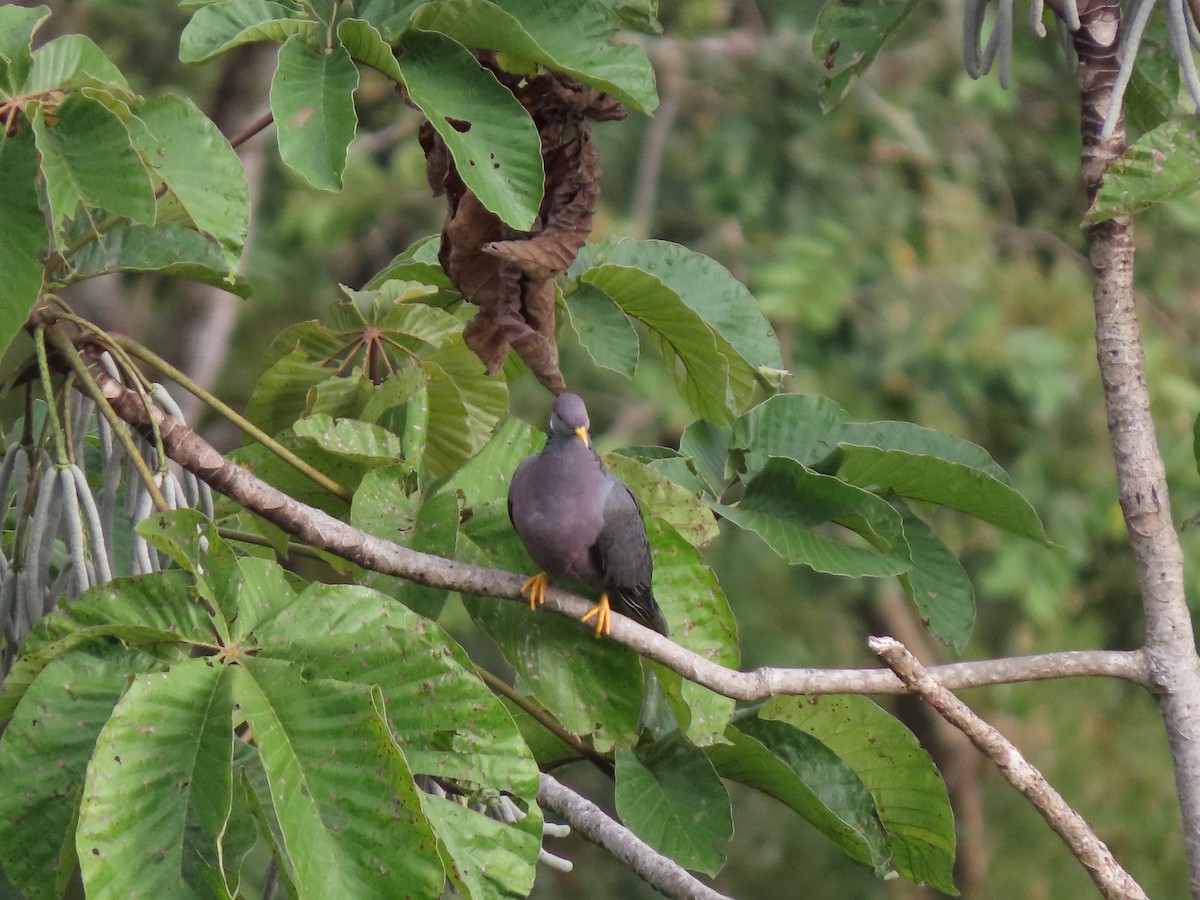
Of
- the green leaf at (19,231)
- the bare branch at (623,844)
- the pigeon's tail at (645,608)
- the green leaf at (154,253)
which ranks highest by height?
the green leaf at (19,231)

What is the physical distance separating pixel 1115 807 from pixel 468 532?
579 centimetres

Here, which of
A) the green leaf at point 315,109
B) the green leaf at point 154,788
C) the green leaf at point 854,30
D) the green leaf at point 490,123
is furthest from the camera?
the green leaf at point 854,30

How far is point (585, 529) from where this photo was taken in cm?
209

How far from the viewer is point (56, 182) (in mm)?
1511

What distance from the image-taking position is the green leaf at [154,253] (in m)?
1.90

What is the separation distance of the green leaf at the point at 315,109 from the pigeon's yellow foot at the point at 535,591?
1.97ft

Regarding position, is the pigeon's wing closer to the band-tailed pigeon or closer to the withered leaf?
the band-tailed pigeon

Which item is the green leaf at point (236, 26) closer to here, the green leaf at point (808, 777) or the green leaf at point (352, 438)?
the green leaf at point (352, 438)

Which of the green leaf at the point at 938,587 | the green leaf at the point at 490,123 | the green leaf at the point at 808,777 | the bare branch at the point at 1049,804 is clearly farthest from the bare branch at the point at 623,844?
the green leaf at the point at 490,123

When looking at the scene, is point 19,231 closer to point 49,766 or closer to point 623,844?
point 49,766

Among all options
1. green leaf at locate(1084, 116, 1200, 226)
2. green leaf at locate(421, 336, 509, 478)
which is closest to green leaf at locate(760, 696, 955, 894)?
green leaf at locate(421, 336, 509, 478)

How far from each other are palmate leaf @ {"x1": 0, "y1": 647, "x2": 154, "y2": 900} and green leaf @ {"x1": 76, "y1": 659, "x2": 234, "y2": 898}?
0.12m

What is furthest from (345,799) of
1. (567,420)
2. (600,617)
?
(567,420)

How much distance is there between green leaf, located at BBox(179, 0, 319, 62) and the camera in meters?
1.60
